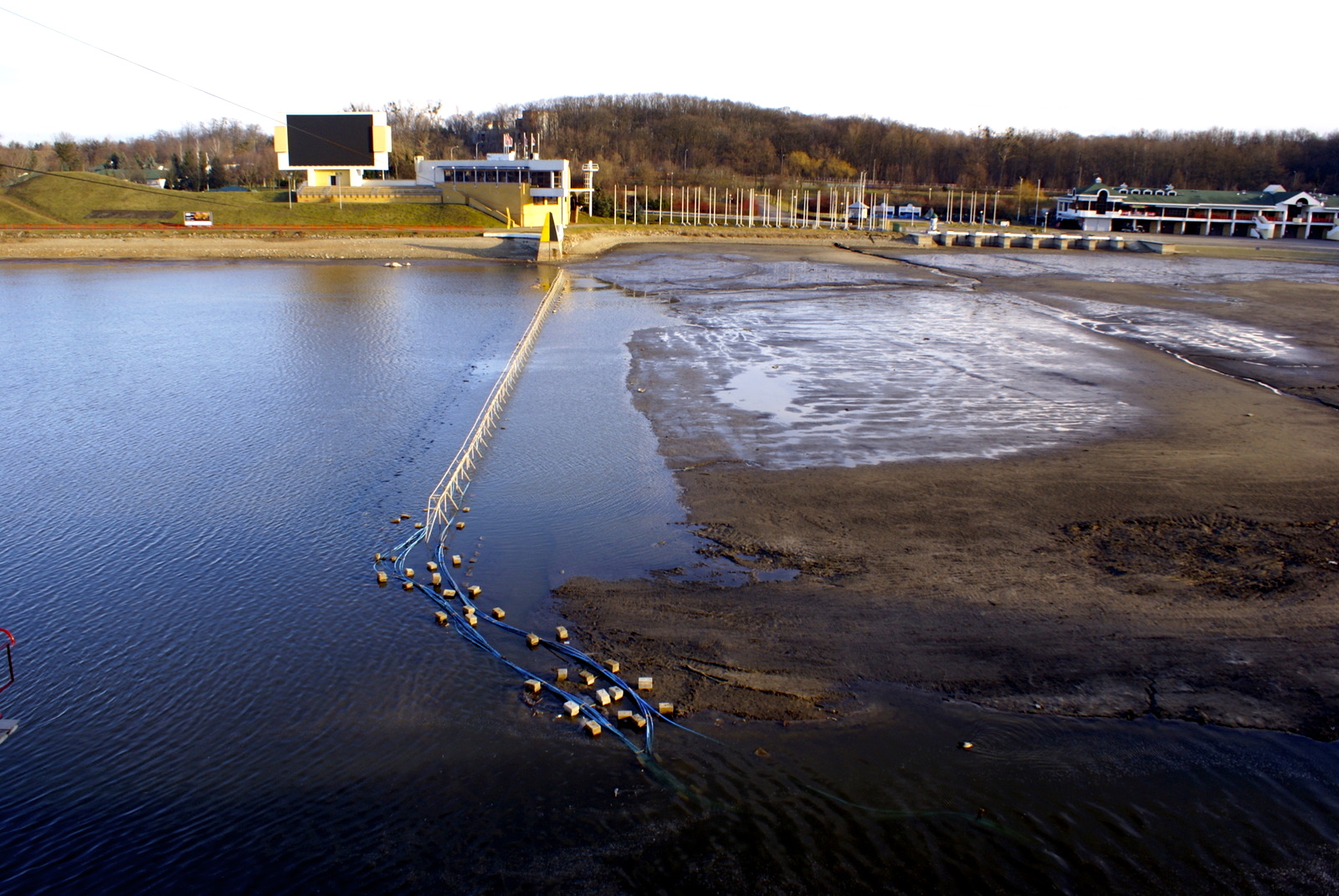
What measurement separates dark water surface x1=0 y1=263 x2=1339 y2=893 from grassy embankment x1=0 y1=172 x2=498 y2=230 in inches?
2068

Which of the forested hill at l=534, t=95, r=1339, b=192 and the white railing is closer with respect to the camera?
the white railing

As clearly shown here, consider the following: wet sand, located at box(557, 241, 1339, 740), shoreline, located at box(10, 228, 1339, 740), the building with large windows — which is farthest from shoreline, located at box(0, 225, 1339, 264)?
wet sand, located at box(557, 241, 1339, 740)

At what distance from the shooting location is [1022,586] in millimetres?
10164

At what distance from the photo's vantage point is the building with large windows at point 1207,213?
90.6m

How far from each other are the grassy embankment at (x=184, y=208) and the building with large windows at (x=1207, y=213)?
6716 cm

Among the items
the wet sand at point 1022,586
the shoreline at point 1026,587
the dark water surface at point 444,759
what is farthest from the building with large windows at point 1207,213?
the dark water surface at point 444,759

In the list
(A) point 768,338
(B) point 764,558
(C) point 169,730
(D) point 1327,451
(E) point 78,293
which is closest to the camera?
(C) point 169,730

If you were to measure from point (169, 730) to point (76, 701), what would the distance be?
115 centimetres

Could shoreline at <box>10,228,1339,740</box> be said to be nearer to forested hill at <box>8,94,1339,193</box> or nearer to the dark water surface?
the dark water surface

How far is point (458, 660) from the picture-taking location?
887cm

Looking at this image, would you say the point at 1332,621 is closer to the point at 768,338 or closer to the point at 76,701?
the point at 76,701

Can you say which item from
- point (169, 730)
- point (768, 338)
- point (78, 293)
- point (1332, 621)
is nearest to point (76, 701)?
point (169, 730)

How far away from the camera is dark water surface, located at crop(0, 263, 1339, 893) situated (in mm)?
6301

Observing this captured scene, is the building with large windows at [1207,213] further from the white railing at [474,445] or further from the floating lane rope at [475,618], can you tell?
the floating lane rope at [475,618]
